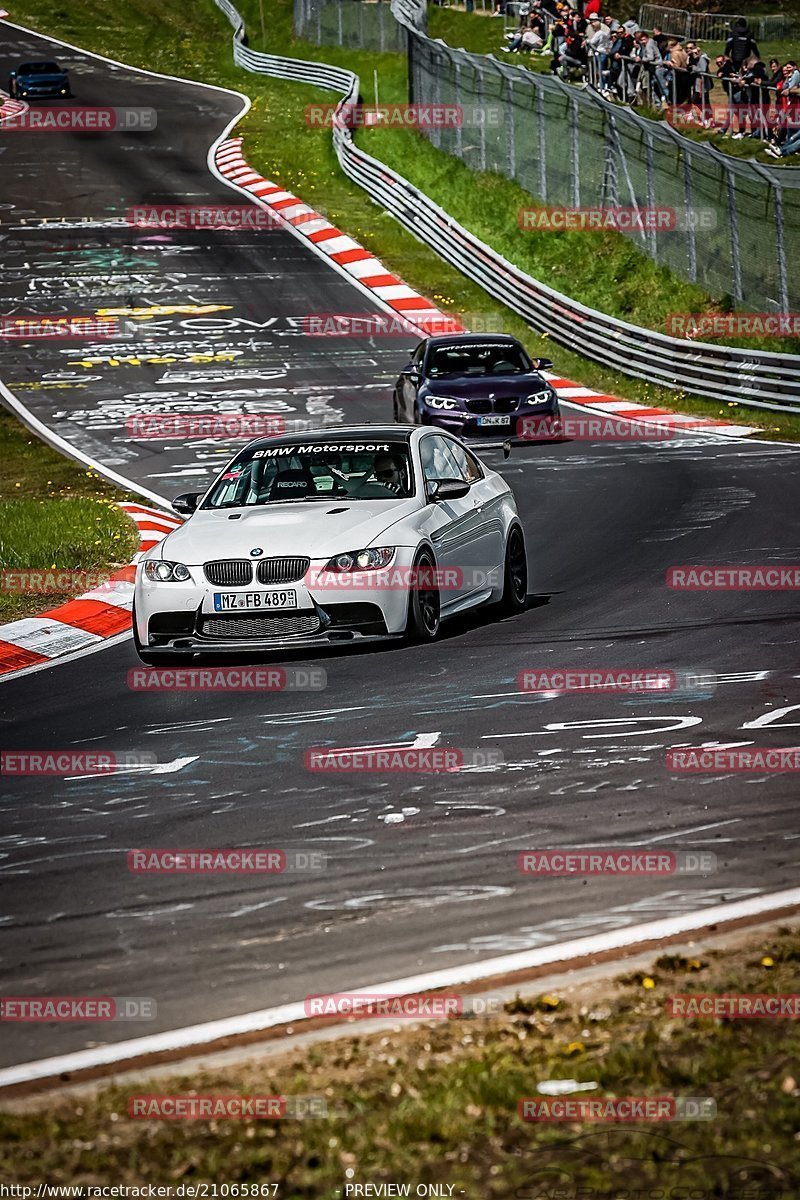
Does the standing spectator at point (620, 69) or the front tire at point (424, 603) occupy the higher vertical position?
the standing spectator at point (620, 69)

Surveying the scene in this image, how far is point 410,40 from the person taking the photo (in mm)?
43844

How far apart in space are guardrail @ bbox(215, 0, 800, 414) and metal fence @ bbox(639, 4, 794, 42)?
7.66 metres

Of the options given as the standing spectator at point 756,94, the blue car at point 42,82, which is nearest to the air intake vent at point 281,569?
the standing spectator at point 756,94

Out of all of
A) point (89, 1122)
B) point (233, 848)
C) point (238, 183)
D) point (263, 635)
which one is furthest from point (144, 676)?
point (238, 183)

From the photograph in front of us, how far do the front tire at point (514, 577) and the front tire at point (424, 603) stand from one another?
114 centimetres

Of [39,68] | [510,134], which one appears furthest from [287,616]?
[39,68]

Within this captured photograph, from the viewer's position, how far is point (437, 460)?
12.9 meters

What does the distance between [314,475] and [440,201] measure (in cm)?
2777

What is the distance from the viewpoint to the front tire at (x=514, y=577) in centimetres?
1307

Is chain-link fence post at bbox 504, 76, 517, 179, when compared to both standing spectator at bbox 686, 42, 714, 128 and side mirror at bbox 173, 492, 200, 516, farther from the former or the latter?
side mirror at bbox 173, 492, 200, 516

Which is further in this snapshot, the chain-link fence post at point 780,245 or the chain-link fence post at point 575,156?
the chain-link fence post at point 575,156

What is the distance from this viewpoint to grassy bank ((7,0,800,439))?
2967 centimetres

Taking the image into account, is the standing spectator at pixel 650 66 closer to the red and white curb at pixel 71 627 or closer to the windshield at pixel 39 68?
the red and white curb at pixel 71 627

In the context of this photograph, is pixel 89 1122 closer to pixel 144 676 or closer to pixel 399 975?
pixel 399 975
